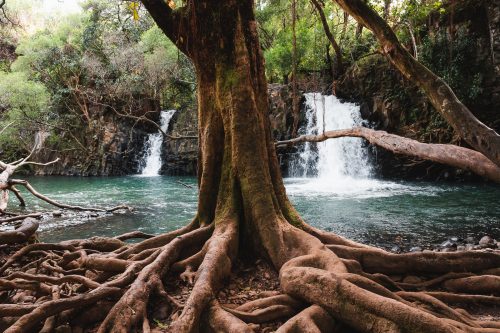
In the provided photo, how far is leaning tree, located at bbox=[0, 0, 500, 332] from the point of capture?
102 inches

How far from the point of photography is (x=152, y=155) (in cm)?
2598

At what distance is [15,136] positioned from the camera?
27156mm

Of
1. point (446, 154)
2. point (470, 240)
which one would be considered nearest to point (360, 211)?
point (470, 240)

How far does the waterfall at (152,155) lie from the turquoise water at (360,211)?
933cm

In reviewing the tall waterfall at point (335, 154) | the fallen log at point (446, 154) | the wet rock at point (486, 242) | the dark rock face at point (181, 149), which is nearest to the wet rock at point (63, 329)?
the fallen log at point (446, 154)

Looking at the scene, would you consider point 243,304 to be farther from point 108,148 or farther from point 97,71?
point 97,71

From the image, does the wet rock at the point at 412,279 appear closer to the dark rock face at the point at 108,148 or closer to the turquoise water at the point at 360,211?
the turquoise water at the point at 360,211

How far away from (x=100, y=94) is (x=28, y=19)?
16870mm

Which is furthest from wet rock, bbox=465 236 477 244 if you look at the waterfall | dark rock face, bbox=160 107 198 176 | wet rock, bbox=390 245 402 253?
the waterfall

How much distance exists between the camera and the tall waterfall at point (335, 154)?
60.4ft

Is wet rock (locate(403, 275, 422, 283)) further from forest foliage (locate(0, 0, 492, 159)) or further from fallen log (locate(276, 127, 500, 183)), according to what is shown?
forest foliage (locate(0, 0, 492, 159))

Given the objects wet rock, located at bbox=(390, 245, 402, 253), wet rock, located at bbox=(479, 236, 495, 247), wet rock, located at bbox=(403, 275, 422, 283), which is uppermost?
wet rock, located at bbox=(403, 275, 422, 283)

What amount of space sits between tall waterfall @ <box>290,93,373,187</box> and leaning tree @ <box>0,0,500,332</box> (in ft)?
43.9

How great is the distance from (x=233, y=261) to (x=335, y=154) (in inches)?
617
